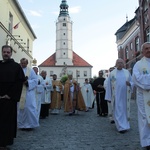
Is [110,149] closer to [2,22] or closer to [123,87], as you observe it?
[123,87]

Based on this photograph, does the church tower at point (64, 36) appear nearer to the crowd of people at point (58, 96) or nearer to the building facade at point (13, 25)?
the building facade at point (13, 25)

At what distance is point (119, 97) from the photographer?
271 inches

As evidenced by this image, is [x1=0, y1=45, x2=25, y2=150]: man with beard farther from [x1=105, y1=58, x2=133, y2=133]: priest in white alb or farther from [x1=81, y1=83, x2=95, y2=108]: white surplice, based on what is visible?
[x1=81, y1=83, x2=95, y2=108]: white surplice

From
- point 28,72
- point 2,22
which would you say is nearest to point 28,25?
point 2,22

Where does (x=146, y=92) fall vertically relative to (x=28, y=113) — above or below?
above

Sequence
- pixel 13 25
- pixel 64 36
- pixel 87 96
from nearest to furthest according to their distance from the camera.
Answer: pixel 87 96
pixel 13 25
pixel 64 36

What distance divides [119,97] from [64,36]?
237 feet

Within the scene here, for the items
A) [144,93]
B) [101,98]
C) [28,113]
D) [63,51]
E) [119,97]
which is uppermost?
[63,51]

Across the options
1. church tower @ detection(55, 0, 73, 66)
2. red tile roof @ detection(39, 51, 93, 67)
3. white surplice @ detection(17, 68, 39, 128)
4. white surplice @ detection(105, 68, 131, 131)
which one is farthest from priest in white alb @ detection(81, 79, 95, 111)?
red tile roof @ detection(39, 51, 93, 67)

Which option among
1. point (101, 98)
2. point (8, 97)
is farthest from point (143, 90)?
point (101, 98)

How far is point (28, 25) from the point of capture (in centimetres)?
2803

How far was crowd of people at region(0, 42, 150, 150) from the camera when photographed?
15.0 feet

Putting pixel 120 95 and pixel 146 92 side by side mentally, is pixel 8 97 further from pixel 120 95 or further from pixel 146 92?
pixel 120 95

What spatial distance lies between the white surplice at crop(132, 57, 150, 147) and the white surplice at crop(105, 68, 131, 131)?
2.01 m
